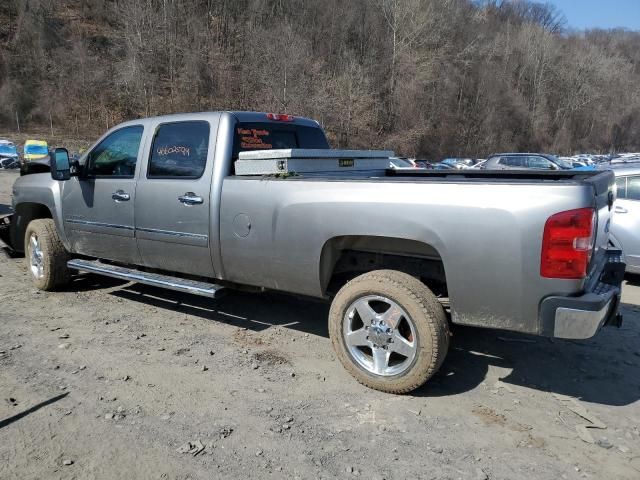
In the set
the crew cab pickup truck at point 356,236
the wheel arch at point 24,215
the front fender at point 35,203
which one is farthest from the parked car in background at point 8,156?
the crew cab pickup truck at point 356,236

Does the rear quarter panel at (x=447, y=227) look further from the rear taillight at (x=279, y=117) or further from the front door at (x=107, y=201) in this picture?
the front door at (x=107, y=201)

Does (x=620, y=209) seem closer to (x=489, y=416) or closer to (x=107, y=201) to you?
(x=489, y=416)

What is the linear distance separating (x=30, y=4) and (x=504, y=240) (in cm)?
5770

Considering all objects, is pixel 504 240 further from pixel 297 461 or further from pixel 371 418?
pixel 297 461

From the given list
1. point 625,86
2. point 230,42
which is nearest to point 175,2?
point 230,42

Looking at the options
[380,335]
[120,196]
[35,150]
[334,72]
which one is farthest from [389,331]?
[334,72]

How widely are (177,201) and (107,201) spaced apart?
103cm

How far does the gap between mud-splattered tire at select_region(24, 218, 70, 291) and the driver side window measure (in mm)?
994

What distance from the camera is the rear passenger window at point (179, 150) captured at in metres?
4.38

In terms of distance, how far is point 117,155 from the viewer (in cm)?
507

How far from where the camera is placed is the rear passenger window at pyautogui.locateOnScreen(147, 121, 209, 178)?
4.38 meters

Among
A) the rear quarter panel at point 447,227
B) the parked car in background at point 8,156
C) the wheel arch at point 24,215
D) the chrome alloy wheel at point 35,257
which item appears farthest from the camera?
the parked car in background at point 8,156

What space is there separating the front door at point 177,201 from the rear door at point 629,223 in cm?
509

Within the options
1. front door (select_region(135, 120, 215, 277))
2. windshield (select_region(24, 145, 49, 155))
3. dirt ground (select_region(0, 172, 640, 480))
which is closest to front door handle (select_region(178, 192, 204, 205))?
front door (select_region(135, 120, 215, 277))
